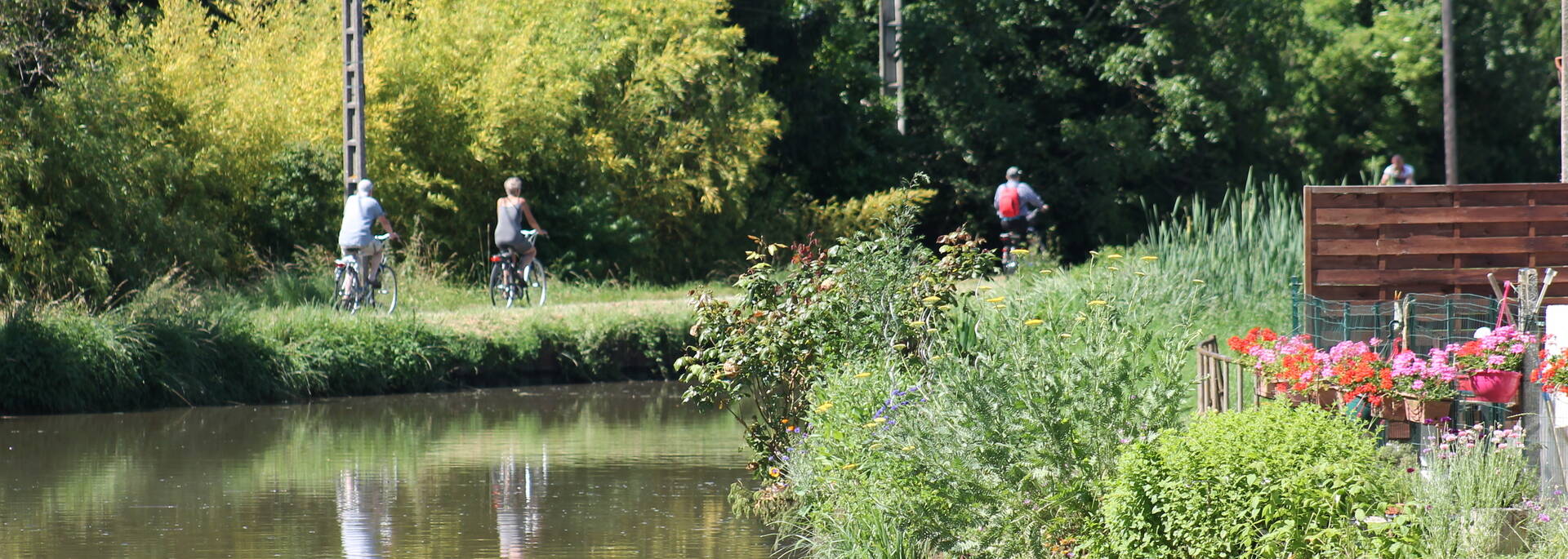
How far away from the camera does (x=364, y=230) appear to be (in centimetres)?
1923

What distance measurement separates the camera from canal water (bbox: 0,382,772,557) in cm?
880

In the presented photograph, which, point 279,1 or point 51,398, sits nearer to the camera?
point 51,398

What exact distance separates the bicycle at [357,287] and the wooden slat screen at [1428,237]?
442 inches

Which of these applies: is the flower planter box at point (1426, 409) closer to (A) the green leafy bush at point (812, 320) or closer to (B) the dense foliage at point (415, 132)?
(A) the green leafy bush at point (812, 320)

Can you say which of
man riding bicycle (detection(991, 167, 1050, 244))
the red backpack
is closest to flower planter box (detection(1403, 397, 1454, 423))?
man riding bicycle (detection(991, 167, 1050, 244))

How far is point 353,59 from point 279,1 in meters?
4.56

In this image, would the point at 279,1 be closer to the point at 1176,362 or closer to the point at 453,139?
the point at 453,139

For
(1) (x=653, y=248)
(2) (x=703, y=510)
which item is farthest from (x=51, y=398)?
(1) (x=653, y=248)

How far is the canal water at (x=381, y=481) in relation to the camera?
8.80 meters

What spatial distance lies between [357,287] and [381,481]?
8.56 meters

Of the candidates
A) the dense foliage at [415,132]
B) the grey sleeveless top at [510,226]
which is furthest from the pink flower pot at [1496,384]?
the grey sleeveless top at [510,226]

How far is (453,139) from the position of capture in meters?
24.3

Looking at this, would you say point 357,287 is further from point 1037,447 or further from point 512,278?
point 1037,447

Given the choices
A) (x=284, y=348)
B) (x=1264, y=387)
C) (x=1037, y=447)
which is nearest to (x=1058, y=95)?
(x=284, y=348)
